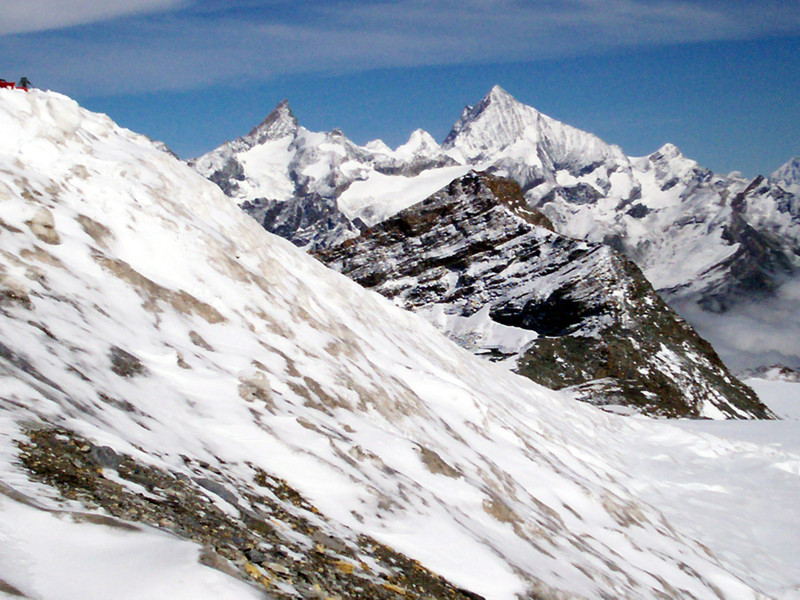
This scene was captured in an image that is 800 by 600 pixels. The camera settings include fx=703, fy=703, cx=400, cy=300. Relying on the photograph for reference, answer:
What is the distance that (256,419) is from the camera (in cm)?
900

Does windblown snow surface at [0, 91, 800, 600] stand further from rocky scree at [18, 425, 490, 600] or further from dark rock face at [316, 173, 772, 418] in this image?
dark rock face at [316, 173, 772, 418]

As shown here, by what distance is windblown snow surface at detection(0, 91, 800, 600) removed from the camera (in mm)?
6445

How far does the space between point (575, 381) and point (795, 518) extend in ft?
116

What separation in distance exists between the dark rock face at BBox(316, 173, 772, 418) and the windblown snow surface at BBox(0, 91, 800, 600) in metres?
33.1

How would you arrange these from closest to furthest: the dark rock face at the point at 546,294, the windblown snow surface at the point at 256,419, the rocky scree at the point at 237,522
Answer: the rocky scree at the point at 237,522
the windblown snow surface at the point at 256,419
the dark rock face at the point at 546,294

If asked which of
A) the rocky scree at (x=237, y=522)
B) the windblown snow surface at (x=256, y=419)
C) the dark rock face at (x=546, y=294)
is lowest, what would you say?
the rocky scree at (x=237, y=522)

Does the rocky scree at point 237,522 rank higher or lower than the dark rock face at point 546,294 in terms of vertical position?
lower

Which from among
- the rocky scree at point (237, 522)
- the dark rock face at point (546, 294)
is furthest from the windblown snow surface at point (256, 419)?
the dark rock face at point (546, 294)

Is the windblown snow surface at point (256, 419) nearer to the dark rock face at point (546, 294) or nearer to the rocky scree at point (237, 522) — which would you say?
the rocky scree at point (237, 522)

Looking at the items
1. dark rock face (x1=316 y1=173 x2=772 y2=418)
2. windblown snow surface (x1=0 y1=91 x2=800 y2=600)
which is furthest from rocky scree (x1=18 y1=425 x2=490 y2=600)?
dark rock face (x1=316 y1=173 x2=772 y2=418)

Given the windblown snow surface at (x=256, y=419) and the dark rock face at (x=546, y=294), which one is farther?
the dark rock face at (x=546, y=294)

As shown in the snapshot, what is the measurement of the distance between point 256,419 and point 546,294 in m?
55.4

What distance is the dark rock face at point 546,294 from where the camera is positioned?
2100 inches

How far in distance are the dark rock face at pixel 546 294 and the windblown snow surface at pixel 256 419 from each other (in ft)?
109
